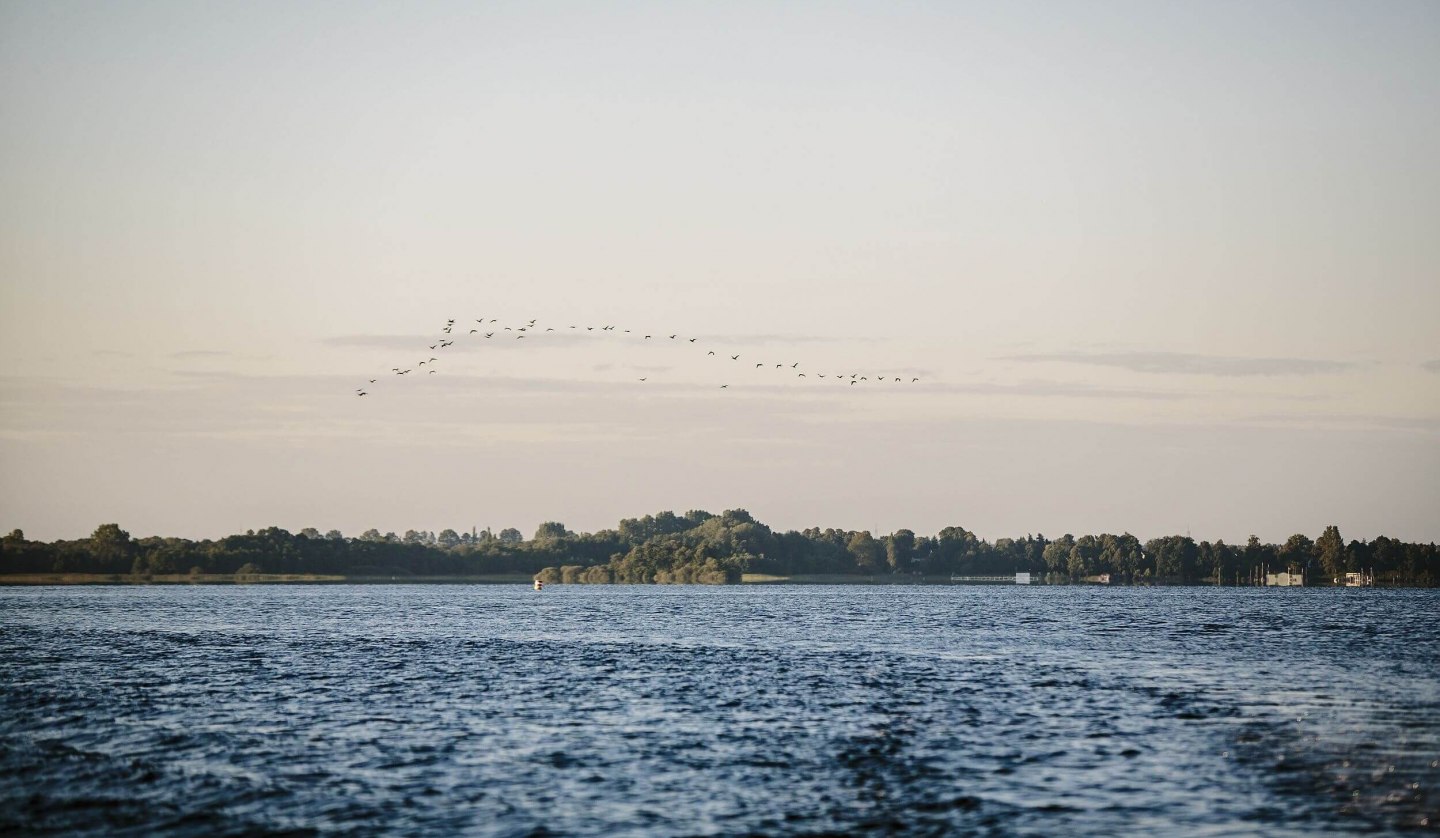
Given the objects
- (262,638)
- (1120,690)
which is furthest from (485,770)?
(262,638)

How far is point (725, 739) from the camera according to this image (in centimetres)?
5041

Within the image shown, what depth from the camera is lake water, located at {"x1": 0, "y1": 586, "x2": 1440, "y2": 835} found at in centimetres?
3647

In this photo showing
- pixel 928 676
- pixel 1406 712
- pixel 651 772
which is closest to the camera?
pixel 651 772

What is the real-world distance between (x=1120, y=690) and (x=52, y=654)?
69849 millimetres

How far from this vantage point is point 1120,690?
216 ft

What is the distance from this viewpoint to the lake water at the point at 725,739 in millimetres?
36469

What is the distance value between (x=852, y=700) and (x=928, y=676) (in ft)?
42.0

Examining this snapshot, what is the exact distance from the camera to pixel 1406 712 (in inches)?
2158

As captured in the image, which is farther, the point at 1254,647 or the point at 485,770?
the point at 1254,647

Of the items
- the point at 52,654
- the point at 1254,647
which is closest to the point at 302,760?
the point at 52,654

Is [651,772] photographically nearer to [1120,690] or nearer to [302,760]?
[302,760]

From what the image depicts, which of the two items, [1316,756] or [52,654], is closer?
[1316,756]

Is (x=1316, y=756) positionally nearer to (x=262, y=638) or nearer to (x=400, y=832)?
(x=400, y=832)

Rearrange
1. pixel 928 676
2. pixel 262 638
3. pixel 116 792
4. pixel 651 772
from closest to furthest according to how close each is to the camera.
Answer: pixel 116 792 → pixel 651 772 → pixel 928 676 → pixel 262 638
